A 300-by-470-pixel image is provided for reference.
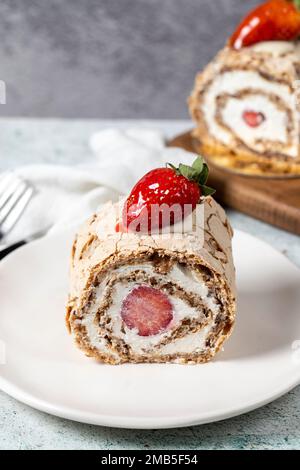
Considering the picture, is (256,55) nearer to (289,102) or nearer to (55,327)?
(289,102)

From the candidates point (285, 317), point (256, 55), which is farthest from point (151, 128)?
point (285, 317)

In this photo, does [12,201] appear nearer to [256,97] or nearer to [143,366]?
[143,366]

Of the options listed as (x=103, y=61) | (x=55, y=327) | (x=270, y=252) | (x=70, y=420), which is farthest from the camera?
(x=103, y=61)

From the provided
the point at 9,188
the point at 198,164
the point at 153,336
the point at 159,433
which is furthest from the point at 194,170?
the point at 9,188

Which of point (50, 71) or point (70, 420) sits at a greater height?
point (70, 420)

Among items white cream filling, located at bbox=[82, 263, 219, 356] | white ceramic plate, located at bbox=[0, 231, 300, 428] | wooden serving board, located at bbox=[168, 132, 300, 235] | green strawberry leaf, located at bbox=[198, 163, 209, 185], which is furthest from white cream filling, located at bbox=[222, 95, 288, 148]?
white cream filling, located at bbox=[82, 263, 219, 356]

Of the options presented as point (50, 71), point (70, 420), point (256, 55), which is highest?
point (256, 55)
